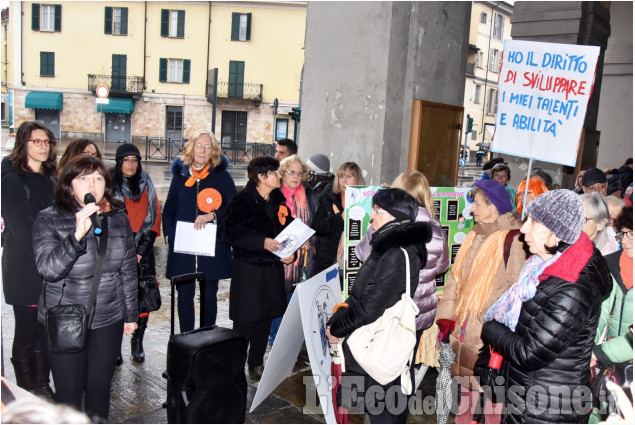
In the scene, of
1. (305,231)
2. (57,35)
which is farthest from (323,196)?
(57,35)

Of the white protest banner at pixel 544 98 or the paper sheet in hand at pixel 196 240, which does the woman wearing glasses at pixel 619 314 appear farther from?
the paper sheet in hand at pixel 196 240

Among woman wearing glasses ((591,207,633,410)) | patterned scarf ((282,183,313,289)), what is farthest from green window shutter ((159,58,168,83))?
woman wearing glasses ((591,207,633,410))

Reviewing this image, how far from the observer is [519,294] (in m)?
2.56

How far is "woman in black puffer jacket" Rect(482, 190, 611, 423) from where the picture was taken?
231cm

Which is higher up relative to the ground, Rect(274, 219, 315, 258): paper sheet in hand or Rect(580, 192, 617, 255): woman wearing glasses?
Rect(580, 192, 617, 255): woman wearing glasses

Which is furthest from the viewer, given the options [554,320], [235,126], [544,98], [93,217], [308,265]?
[235,126]

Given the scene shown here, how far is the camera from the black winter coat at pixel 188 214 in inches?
184

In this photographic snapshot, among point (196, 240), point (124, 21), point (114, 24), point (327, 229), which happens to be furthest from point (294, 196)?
point (114, 24)

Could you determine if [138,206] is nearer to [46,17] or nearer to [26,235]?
[26,235]

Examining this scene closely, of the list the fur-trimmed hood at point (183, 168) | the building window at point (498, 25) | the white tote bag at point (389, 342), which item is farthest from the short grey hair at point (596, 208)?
the building window at point (498, 25)

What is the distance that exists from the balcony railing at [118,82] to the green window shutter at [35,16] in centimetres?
539

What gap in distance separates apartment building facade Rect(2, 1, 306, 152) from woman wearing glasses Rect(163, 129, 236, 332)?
35.4m

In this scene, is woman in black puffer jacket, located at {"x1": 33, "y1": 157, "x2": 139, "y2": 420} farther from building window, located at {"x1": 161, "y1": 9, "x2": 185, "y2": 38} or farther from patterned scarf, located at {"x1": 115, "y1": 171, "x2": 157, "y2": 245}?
building window, located at {"x1": 161, "y1": 9, "x2": 185, "y2": 38}

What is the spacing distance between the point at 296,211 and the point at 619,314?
2.75 metres
